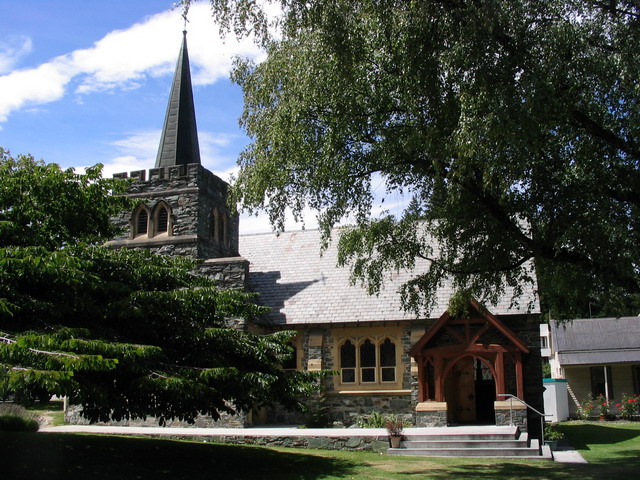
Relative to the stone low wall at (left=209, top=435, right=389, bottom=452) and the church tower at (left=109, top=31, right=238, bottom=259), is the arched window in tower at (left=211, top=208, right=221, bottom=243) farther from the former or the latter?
the stone low wall at (left=209, top=435, right=389, bottom=452)

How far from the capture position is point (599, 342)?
111 feet

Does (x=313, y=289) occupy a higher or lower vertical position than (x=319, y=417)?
higher

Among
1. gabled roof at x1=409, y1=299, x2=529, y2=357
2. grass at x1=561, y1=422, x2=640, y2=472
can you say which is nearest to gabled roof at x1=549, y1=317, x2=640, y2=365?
grass at x1=561, y1=422, x2=640, y2=472

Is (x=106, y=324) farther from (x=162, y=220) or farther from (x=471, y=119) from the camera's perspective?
(x=162, y=220)

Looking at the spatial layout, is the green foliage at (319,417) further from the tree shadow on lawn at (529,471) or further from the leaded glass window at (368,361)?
the tree shadow on lawn at (529,471)

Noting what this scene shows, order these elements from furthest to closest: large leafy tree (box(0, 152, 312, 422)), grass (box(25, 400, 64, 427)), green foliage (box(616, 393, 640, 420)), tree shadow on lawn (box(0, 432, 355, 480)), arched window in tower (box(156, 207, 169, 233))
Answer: green foliage (box(616, 393, 640, 420)) → arched window in tower (box(156, 207, 169, 233)) → grass (box(25, 400, 64, 427)) → tree shadow on lawn (box(0, 432, 355, 480)) → large leafy tree (box(0, 152, 312, 422))

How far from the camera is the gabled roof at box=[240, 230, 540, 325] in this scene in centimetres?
2242

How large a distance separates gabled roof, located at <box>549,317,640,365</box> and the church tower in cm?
1741

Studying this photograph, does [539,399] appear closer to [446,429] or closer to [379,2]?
[446,429]

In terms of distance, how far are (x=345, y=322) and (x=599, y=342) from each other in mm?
17695

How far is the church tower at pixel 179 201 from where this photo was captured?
2414cm

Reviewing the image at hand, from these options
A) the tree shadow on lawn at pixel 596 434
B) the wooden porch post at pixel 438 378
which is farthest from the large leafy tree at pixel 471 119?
the tree shadow on lawn at pixel 596 434

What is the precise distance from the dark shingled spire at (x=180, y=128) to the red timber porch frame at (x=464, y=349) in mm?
11695

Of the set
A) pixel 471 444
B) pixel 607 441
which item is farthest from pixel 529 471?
pixel 607 441
